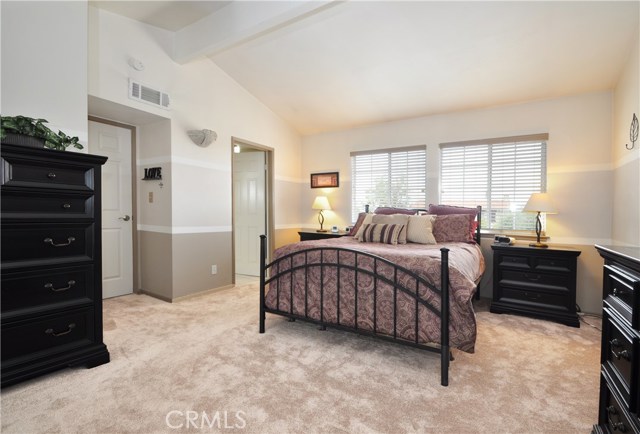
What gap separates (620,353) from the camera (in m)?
1.16

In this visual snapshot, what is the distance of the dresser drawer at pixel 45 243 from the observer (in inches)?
72.3

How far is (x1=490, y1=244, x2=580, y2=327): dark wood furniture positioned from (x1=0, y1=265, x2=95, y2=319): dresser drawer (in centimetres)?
366

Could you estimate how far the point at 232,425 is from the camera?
1.59 metres

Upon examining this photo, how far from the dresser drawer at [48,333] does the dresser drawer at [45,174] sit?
815mm

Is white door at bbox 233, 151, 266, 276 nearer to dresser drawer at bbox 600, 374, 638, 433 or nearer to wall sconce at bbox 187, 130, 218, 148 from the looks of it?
wall sconce at bbox 187, 130, 218, 148

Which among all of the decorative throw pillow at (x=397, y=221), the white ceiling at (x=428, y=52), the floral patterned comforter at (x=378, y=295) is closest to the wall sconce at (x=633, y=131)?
the white ceiling at (x=428, y=52)

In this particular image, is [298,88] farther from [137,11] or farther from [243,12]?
[137,11]

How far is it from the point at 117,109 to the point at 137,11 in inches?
39.1

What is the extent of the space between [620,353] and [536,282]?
7.83 ft

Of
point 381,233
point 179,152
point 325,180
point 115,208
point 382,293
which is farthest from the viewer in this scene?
point 325,180

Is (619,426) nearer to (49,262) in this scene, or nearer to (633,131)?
(633,131)

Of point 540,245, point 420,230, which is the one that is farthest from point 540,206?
point 420,230

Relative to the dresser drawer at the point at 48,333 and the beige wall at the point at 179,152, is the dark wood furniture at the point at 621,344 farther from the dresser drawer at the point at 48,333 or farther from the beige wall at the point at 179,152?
the beige wall at the point at 179,152

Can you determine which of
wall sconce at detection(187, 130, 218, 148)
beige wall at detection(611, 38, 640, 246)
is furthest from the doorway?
beige wall at detection(611, 38, 640, 246)
